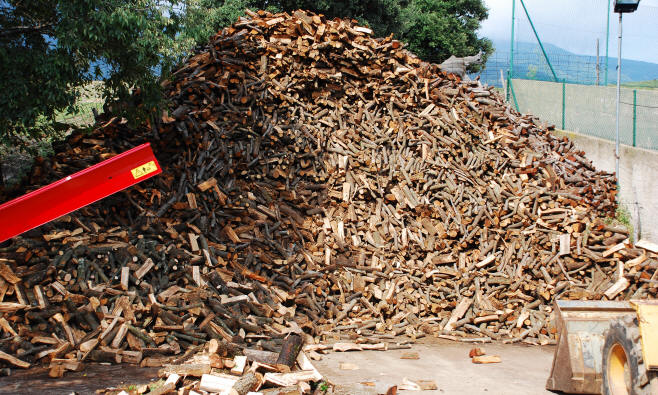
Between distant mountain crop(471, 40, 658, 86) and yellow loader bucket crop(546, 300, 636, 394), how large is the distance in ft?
30.6

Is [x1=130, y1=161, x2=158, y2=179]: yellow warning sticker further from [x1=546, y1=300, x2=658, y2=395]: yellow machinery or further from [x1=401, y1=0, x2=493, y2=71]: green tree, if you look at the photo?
[x1=401, y1=0, x2=493, y2=71]: green tree

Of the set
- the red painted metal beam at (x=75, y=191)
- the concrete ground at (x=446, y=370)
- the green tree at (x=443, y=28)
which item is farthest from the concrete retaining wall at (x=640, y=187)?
the green tree at (x=443, y=28)

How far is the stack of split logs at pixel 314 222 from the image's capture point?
653cm

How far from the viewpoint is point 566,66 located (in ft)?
46.6

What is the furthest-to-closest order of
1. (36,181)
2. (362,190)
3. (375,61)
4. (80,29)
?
(375,61)
(362,190)
(36,181)
(80,29)

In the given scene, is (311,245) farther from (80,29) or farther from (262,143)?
(80,29)

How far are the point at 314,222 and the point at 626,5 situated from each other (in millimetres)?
7537

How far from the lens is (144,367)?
5.74m

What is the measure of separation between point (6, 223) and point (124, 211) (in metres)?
1.61

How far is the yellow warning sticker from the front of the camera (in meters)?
7.61

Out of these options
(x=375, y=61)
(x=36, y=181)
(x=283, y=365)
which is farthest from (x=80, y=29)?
(x=375, y=61)

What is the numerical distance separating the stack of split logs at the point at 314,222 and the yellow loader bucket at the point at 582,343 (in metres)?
2.41

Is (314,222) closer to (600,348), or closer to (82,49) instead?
(82,49)

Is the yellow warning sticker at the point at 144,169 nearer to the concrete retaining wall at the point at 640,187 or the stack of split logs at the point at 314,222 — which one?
the stack of split logs at the point at 314,222
